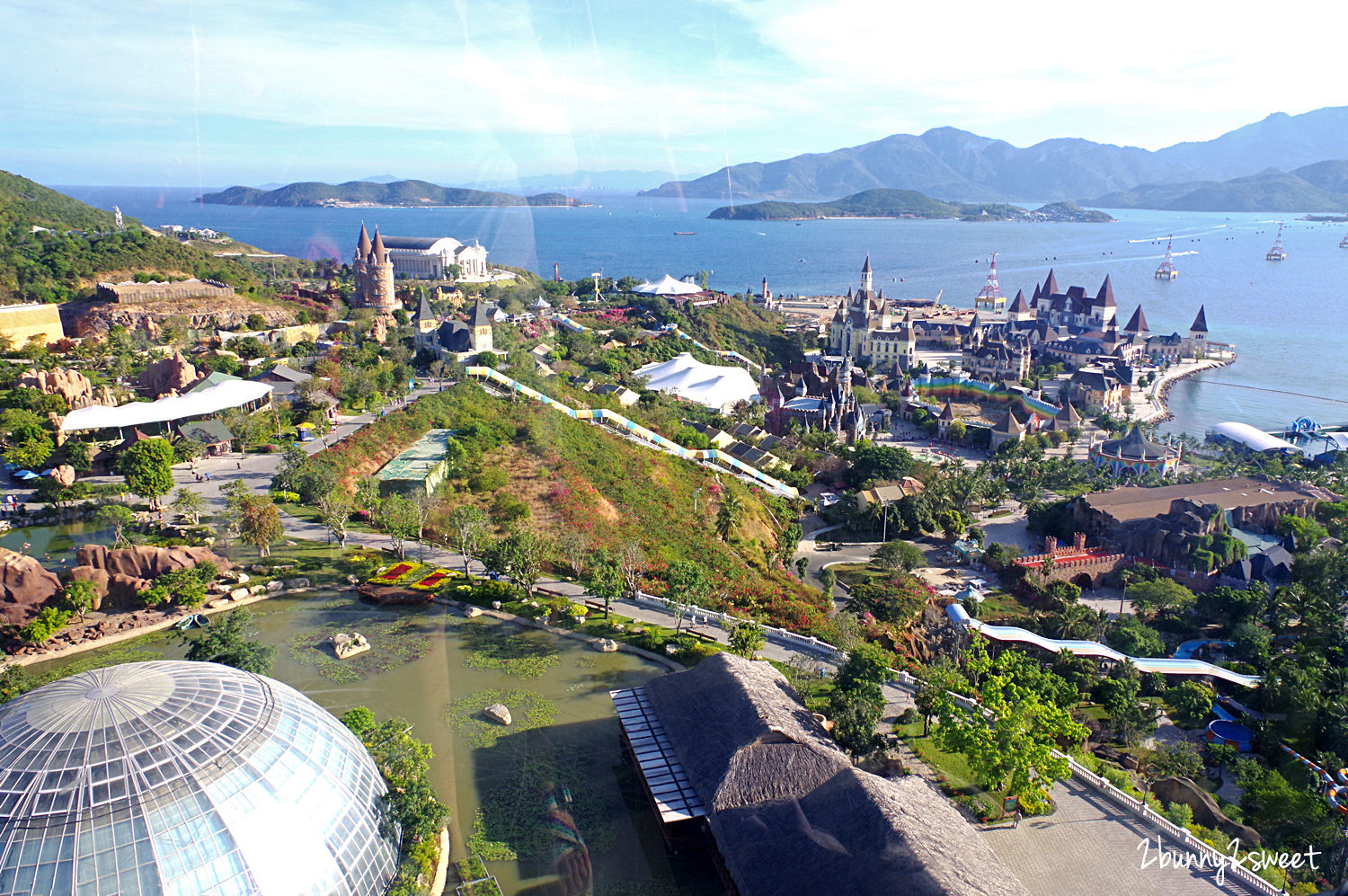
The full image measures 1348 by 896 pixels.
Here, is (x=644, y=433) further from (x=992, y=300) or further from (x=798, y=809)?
(x=992, y=300)

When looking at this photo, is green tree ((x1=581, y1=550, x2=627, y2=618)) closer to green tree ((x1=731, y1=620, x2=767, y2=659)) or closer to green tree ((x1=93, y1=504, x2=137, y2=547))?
green tree ((x1=731, y1=620, x2=767, y2=659))

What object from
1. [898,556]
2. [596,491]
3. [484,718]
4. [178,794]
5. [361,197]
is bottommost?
[898,556]

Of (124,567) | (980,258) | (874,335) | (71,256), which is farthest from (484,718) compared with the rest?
(980,258)

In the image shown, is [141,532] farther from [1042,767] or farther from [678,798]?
[1042,767]

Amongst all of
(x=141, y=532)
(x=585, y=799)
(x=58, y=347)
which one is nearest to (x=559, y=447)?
(x=141, y=532)

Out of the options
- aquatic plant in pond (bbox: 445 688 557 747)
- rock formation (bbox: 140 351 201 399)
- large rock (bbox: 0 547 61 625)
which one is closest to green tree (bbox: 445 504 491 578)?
aquatic plant in pond (bbox: 445 688 557 747)

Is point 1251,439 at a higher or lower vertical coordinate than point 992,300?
lower
